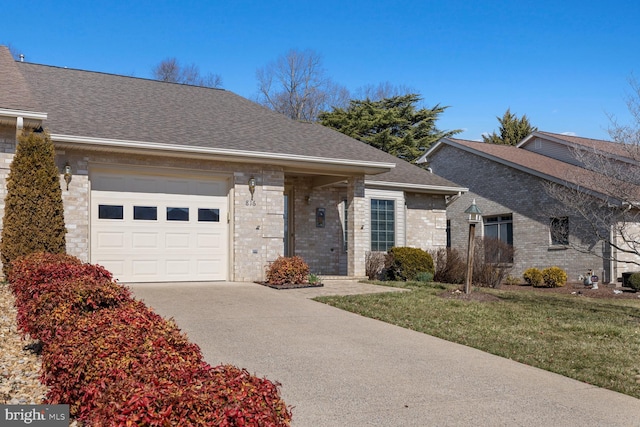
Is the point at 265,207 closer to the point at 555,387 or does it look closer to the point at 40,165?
the point at 40,165

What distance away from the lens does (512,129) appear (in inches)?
1537

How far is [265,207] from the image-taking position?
14.1 meters

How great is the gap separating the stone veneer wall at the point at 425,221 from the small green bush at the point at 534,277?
9.35ft

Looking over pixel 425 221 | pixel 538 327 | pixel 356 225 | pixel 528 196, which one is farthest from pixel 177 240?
pixel 528 196

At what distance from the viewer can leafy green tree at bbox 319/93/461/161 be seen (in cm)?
3288

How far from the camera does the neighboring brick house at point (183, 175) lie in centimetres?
1224

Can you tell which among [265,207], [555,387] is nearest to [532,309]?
[555,387]

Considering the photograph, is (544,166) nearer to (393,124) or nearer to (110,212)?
(393,124)

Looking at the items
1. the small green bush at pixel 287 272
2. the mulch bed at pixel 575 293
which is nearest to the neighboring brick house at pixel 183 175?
the small green bush at pixel 287 272

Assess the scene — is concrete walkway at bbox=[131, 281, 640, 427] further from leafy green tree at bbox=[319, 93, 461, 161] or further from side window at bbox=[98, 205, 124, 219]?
leafy green tree at bbox=[319, 93, 461, 161]

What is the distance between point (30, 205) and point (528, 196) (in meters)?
16.4

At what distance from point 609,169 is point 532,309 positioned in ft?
14.7

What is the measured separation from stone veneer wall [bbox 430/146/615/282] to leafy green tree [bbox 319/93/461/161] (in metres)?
8.19

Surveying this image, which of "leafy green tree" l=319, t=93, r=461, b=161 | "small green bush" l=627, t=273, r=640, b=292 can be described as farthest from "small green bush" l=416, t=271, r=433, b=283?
"leafy green tree" l=319, t=93, r=461, b=161
